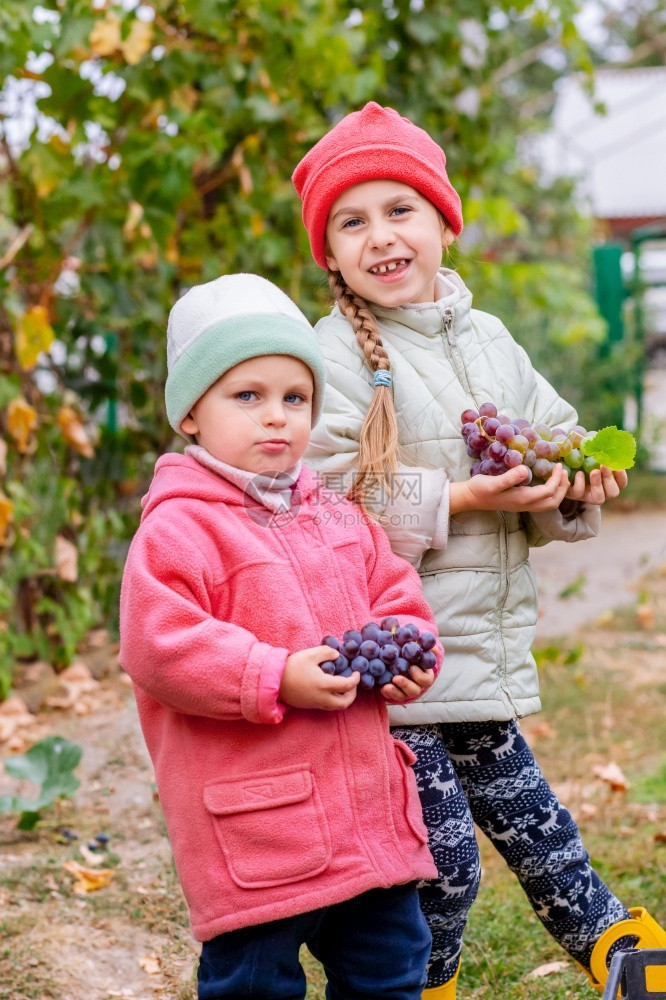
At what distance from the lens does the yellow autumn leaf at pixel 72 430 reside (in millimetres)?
3816

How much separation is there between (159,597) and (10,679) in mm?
2271

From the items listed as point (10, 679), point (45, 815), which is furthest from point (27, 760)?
point (10, 679)

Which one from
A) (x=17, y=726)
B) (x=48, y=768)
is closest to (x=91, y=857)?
(x=48, y=768)

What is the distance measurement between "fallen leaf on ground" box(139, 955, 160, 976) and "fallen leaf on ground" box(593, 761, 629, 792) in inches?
53.3

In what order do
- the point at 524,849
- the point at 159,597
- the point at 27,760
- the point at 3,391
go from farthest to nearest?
the point at 3,391
the point at 27,760
the point at 524,849
the point at 159,597

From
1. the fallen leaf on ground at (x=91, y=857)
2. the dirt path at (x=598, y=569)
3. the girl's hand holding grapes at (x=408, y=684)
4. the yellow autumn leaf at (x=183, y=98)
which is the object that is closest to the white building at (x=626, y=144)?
the dirt path at (x=598, y=569)

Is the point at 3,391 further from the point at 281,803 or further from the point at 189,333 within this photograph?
the point at 281,803

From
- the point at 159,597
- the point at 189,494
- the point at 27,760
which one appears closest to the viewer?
the point at 159,597

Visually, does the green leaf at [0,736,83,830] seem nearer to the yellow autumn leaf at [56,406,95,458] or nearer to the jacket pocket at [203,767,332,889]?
the yellow autumn leaf at [56,406,95,458]

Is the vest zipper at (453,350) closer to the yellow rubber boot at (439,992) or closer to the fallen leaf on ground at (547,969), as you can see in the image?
the yellow rubber boot at (439,992)

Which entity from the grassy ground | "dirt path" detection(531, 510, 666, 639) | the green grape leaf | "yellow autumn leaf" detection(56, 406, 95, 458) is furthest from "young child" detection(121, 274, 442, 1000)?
"dirt path" detection(531, 510, 666, 639)

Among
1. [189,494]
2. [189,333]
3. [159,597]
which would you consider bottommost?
[159,597]

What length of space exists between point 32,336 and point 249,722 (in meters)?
2.12

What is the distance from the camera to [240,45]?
12.6 feet
